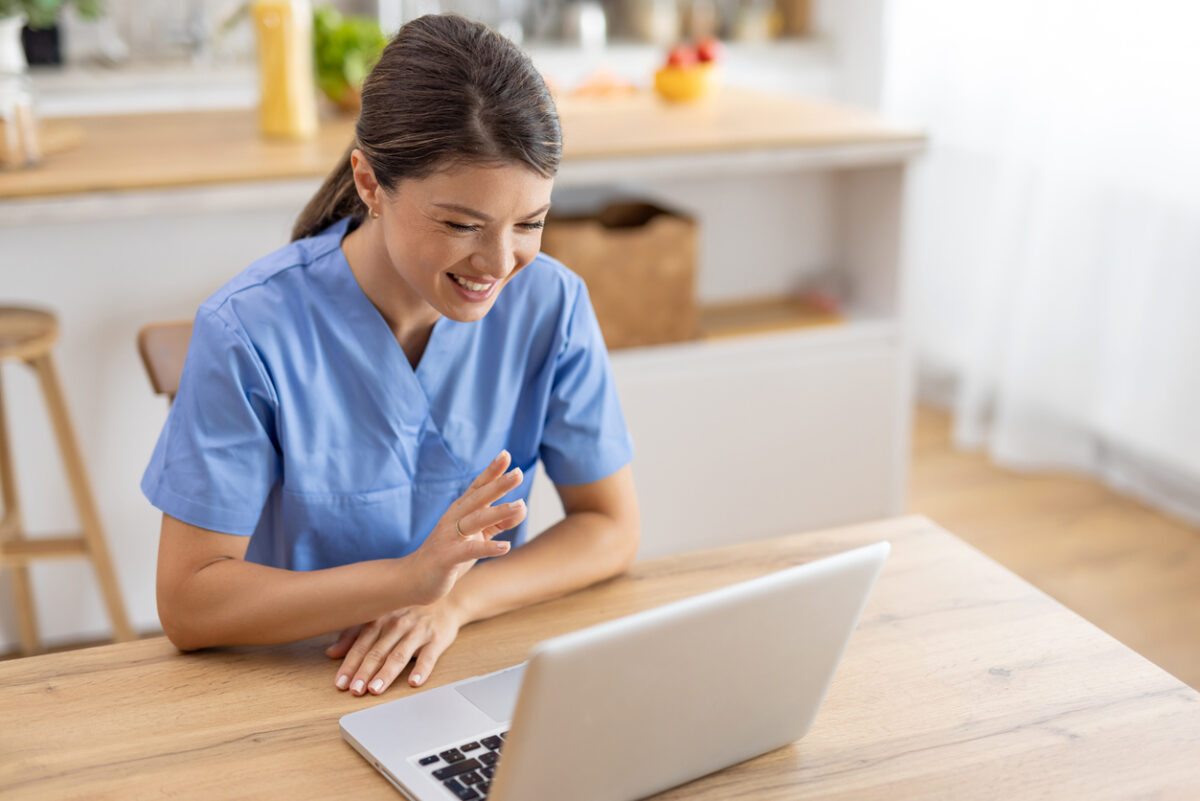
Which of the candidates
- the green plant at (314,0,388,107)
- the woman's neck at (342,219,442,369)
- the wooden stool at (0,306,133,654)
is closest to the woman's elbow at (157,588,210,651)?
the woman's neck at (342,219,442,369)

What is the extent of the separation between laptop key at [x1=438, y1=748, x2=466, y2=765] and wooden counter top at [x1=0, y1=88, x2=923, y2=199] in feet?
3.92

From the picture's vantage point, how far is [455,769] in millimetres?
917

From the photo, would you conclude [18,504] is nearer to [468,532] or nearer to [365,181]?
[365,181]

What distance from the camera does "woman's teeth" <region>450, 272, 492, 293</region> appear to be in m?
1.16

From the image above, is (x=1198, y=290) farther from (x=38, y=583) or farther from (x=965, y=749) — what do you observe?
(x=38, y=583)

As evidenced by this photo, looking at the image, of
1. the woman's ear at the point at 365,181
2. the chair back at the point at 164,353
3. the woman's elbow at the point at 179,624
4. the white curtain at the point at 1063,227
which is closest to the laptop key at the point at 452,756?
the woman's elbow at the point at 179,624

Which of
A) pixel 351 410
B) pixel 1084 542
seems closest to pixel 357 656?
pixel 351 410

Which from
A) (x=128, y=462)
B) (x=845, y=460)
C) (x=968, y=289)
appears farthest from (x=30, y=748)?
(x=968, y=289)

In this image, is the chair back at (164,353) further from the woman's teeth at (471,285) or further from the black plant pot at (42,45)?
the black plant pot at (42,45)

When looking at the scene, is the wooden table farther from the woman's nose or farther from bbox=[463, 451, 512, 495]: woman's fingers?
the woman's nose

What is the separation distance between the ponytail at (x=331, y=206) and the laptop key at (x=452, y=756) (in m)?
0.62

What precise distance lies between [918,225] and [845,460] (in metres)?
1.28

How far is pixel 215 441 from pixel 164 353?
1.02 ft

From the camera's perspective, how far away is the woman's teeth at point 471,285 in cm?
116
